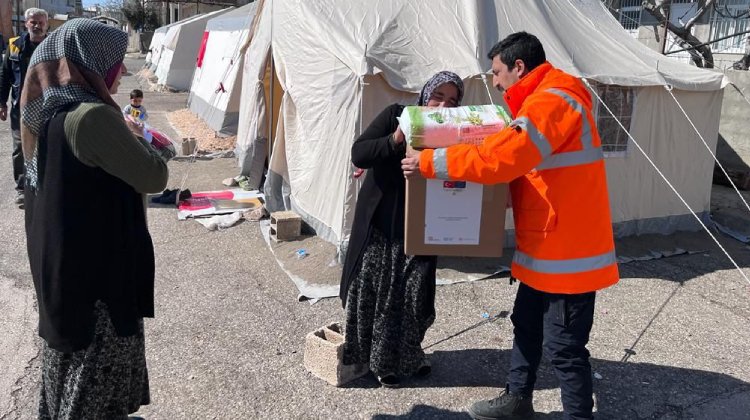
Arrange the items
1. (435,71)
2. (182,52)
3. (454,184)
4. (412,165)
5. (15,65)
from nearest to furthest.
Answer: (412,165), (454,184), (435,71), (15,65), (182,52)

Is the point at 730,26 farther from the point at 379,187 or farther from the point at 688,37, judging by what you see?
the point at 379,187

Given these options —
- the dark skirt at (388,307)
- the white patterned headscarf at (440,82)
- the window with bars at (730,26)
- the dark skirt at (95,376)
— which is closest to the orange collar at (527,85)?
the white patterned headscarf at (440,82)

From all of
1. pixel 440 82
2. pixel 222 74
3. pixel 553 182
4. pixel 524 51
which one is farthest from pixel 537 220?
pixel 222 74

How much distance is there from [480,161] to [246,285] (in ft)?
10.1

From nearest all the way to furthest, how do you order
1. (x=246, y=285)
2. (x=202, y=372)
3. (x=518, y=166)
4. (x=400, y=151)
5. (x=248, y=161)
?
(x=518, y=166), (x=400, y=151), (x=202, y=372), (x=246, y=285), (x=248, y=161)

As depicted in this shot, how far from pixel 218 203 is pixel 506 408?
16.8 ft

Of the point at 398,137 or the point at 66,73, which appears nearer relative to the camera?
the point at 66,73

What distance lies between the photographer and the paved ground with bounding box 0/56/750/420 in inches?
132

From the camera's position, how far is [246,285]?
5.03 meters

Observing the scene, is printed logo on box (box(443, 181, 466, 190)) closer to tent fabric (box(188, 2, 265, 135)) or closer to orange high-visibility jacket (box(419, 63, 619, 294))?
orange high-visibility jacket (box(419, 63, 619, 294))

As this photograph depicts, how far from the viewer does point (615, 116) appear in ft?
20.2

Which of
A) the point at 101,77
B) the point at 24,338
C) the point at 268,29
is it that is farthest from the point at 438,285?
the point at 268,29

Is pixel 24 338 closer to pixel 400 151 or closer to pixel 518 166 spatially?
pixel 400 151

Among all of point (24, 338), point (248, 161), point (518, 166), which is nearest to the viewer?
point (518, 166)
